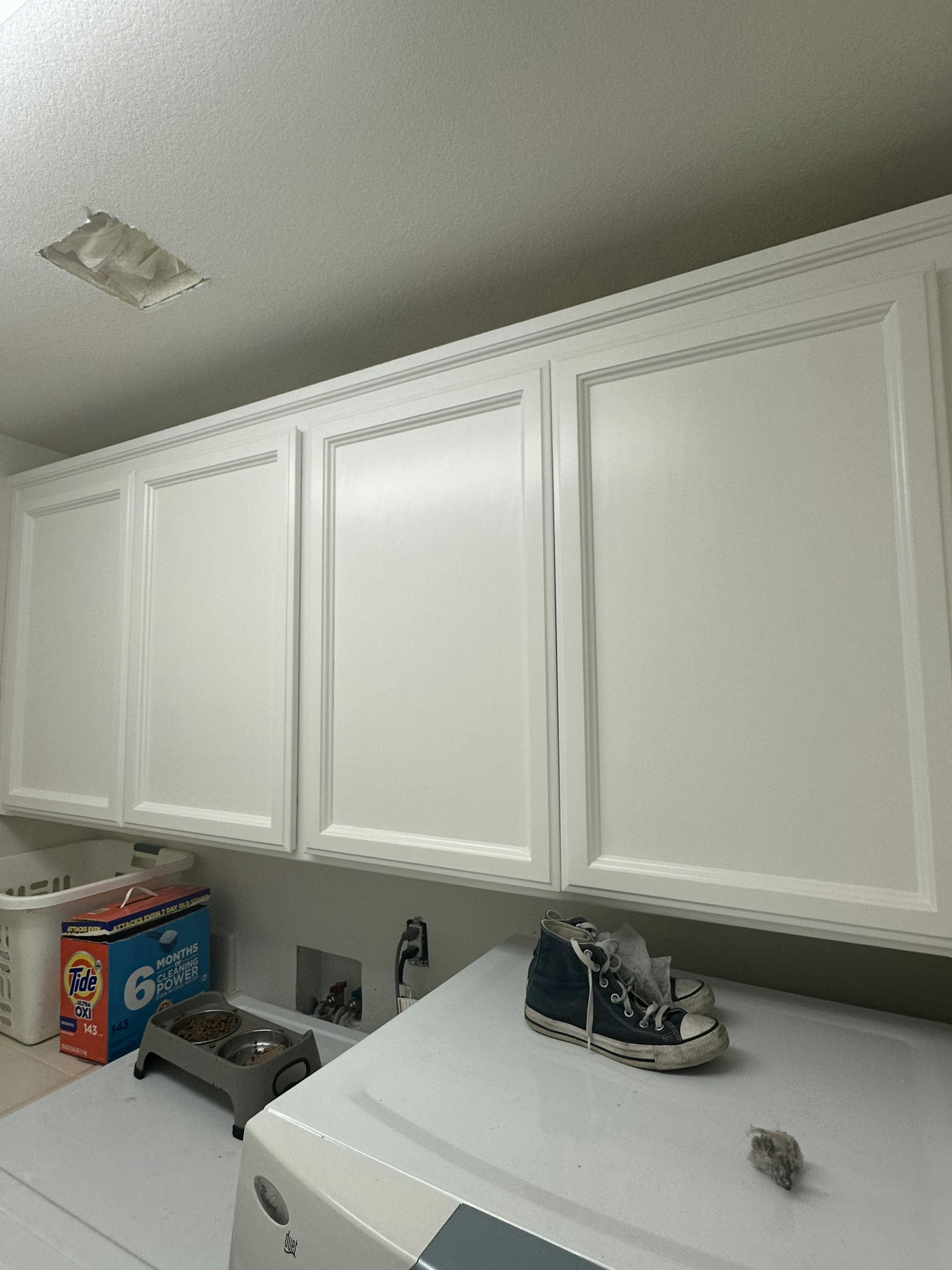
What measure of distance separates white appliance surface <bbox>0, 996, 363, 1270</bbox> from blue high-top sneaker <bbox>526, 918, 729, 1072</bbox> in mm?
572

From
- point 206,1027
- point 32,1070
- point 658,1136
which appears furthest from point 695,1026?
point 32,1070

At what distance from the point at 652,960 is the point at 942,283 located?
100cm

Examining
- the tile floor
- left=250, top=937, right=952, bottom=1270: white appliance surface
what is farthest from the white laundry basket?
left=250, top=937, right=952, bottom=1270: white appliance surface

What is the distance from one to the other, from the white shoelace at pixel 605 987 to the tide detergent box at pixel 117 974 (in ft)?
3.70

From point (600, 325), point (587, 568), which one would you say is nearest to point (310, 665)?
point (587, 568)

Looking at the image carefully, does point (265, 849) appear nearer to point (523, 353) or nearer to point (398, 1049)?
point (398, 1049)

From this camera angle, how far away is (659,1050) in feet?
2.83

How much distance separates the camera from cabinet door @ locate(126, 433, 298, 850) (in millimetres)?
1347

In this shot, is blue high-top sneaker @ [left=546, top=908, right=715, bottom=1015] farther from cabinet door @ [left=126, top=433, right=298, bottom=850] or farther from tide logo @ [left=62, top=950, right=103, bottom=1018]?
tide logo @ [left=62, top=950, right=103, bottom=1018]

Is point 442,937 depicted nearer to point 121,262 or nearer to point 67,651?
point 67,651

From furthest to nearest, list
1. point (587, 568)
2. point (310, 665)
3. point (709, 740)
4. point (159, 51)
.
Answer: point (310, 665) < point (587, 568) < point (709, 740) < point (159, 51)

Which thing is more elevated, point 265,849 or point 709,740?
point 709,740

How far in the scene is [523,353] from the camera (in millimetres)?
1142

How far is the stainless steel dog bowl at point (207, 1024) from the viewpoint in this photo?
140 centimetres
